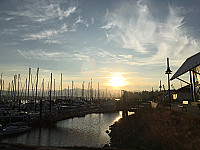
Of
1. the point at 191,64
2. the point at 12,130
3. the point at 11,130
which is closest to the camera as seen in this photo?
the point at 191,64

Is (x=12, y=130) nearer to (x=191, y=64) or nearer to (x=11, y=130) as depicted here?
(x=11, y=130)

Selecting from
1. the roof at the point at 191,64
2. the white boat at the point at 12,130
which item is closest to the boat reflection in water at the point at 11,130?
the white boat at the point at 12,130

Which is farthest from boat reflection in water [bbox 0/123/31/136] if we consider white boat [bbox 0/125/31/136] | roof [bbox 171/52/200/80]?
roof [bbox 171/52/200/80]

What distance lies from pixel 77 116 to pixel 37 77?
22635 millimetres

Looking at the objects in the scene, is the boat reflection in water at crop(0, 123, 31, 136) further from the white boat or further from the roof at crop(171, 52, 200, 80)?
the roof at crop(171, 52, 200, 80)

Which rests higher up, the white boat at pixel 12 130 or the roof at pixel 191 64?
the roof at pixel 191 64

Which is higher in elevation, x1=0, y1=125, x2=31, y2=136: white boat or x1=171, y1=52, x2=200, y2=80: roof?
x1=171, y1=52, x2=200, y2=80: roof

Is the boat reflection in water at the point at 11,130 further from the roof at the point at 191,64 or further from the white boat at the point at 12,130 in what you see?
the roof at the point at 191,64

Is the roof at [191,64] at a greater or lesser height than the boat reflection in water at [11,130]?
greater

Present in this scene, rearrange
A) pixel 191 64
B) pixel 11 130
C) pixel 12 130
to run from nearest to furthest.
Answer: pixel 191 64 < pixel 11 130 < pixel 12 130

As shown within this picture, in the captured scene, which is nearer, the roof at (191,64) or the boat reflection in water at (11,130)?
the roof at (191,64)

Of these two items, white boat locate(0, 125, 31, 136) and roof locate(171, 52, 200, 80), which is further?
white boat locate(0, 125, 31, 136)

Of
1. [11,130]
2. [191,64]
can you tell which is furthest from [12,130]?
[191,64]

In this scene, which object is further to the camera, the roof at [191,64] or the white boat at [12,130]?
the white boat at [12,130]
